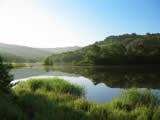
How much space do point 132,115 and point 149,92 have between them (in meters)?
2.45

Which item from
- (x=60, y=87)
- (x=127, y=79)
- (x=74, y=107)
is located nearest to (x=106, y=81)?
(x=127, y=79)

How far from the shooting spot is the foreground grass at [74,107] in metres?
3.36

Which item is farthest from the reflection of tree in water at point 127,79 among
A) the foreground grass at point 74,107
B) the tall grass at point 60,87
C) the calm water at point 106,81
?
the foreground grass at point 74,107

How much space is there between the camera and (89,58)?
2261 inches

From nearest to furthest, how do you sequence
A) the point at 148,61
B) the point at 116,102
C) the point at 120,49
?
the point at 116,102 < the point at 148,61 < the point at 120,49

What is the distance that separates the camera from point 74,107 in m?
4.33

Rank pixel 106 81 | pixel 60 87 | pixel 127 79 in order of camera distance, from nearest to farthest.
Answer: pixel 60 87, pixel 106 81, pixel 127 79

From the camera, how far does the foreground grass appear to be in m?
3.36

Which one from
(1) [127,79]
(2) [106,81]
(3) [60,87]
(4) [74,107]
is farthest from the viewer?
(1) [127,79]

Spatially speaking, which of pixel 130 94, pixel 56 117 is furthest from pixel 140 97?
pixel 56 117

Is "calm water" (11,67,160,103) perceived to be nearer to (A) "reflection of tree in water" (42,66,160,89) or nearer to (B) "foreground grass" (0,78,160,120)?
(A) "reflection of tree in water" (42,66,160,89)

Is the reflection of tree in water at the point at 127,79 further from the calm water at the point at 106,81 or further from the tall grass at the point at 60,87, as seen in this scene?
the tall grass at the point at 60,87

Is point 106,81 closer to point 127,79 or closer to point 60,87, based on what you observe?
point 127,79

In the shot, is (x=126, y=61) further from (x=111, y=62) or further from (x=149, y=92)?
(x=149, y=92)
